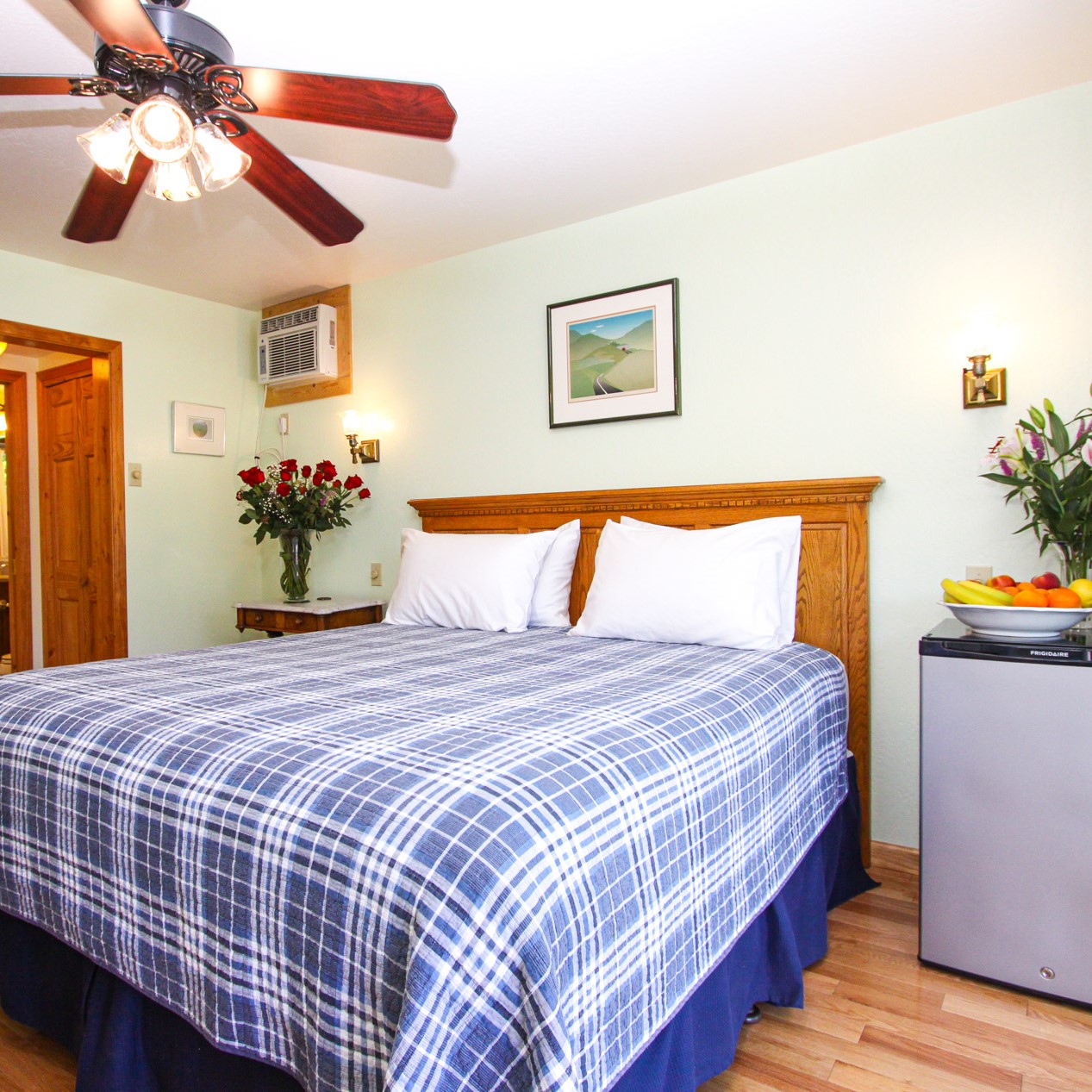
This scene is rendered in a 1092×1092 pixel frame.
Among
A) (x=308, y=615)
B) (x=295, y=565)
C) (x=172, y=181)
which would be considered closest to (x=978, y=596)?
(x=172, y=181)

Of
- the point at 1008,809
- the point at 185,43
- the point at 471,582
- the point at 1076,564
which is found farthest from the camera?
the point at 471,582

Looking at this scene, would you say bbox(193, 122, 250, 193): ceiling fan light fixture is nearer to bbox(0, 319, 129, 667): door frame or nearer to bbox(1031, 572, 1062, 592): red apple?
bbox(1031, 572, 1062, 592): red apple

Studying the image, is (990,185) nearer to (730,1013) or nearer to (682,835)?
(682,835)

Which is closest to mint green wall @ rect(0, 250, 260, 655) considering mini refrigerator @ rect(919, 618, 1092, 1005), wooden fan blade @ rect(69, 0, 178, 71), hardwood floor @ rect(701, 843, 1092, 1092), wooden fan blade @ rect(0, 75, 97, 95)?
wooden fan blade @ rect(0, 75, 97, 95)

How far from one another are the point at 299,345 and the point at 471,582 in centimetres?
192

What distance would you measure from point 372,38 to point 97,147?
799 millimetres

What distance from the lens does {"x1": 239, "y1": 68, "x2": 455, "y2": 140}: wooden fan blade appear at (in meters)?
1.54

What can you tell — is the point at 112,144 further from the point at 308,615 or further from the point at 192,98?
the point at 308,615

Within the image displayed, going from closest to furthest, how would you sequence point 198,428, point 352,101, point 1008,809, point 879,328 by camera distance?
point 352,101, point 1008,809, point 879,328, point 198,428

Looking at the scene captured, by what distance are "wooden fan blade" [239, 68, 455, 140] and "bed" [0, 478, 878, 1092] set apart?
1243mm

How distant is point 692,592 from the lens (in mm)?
2391

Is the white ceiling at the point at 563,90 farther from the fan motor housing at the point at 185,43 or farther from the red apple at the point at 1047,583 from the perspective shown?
the red apple at the point at 1047,583

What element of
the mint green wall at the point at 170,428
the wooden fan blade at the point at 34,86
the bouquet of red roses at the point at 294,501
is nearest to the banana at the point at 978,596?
the wooden fan blade at the point at 34,86

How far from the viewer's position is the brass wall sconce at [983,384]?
232cm
